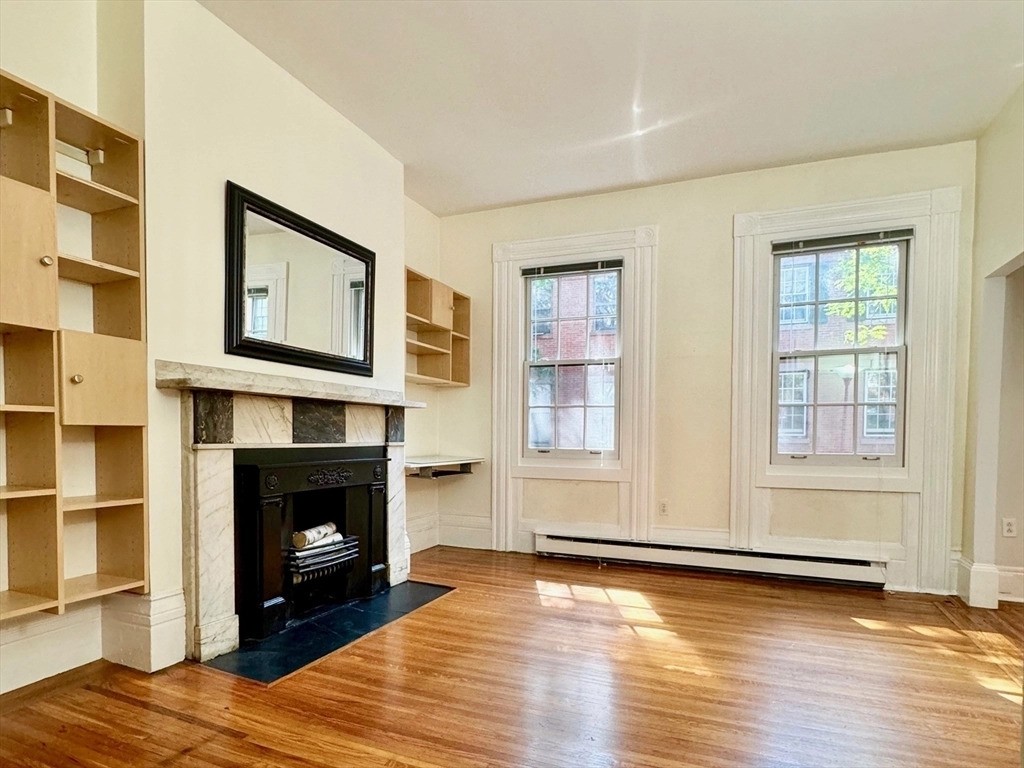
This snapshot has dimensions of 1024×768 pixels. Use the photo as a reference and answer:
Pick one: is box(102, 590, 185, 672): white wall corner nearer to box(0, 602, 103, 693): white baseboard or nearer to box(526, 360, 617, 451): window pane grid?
box(0, 602, 103, 693): white baseboard

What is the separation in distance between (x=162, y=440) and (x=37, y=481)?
439 mm

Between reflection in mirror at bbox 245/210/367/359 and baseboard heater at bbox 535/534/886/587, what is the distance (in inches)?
91.2

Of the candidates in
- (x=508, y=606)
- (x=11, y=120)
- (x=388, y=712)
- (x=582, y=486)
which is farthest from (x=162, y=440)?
(x=582, y=486)

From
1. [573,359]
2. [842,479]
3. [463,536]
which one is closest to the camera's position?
[842,479]

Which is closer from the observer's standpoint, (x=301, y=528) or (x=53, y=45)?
(x=53, y=45)

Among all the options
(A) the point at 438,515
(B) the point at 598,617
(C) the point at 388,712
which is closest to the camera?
(C) the point at 388,712

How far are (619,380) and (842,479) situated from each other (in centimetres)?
172

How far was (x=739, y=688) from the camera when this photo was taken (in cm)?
228

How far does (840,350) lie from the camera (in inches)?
157

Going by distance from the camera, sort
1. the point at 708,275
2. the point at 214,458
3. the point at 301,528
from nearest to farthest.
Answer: the point at 214,458
the point at 301,528
the point at 708,275

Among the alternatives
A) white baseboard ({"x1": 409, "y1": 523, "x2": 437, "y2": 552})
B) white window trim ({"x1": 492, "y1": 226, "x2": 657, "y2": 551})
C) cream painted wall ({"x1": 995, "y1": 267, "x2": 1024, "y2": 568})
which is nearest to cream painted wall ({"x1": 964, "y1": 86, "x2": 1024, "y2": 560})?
cream painted wall ({"x1": 995, "y1": 267, "x2": 1024, "y2": 568})

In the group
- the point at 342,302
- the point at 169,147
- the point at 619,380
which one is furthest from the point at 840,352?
the point at 169,147

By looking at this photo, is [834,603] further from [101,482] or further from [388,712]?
[101,482]

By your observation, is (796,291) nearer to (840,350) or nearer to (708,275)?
(840,350)
